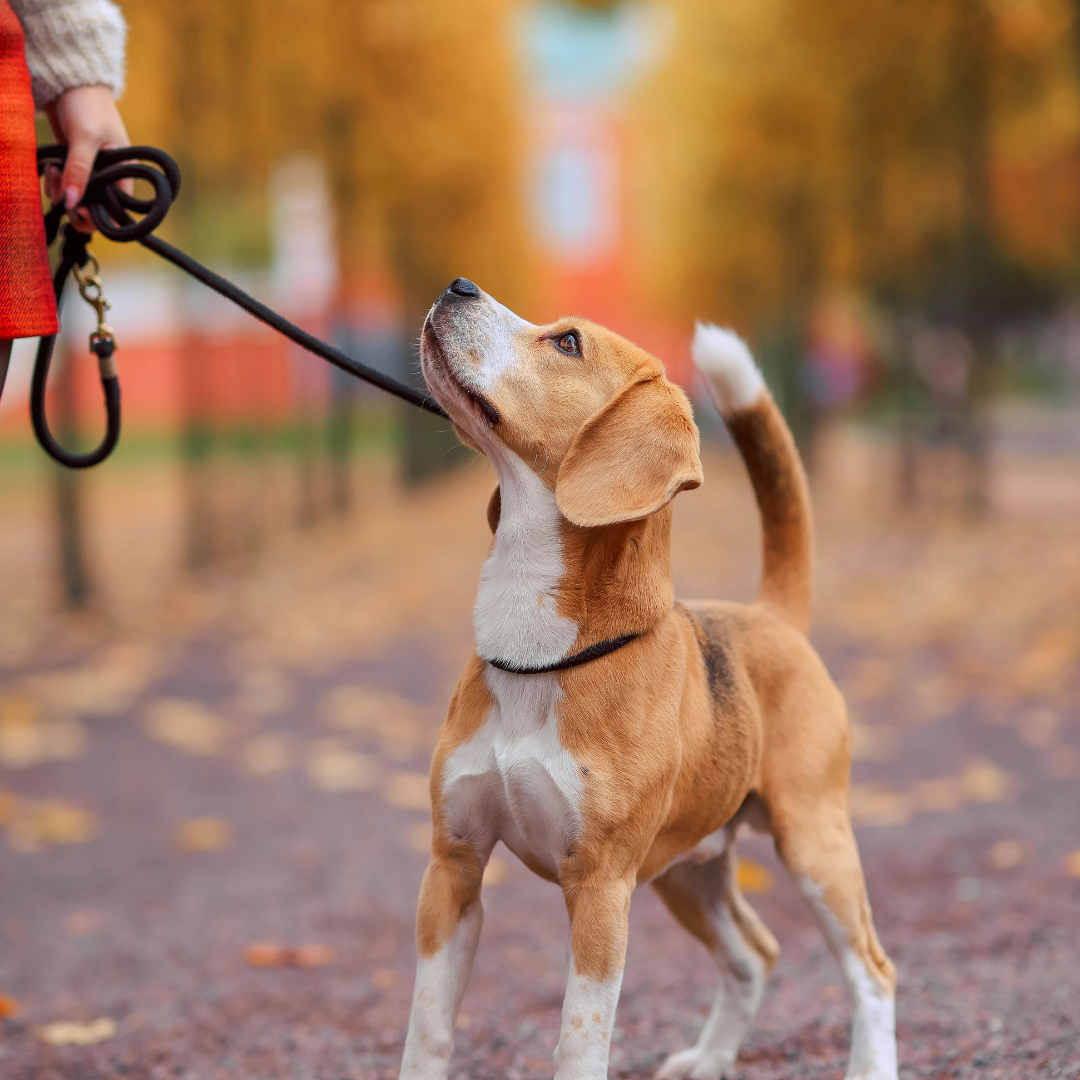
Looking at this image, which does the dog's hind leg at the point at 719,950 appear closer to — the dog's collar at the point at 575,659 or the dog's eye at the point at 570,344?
the dog's collar at the point at 575,659

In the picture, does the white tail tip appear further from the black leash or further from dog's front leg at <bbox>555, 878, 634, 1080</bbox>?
dog's front leg at <bbox>555, 878, 634, 1080</bbox>

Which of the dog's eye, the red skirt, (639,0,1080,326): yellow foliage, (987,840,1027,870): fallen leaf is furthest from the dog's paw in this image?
(639,0,1080,326): yellow foliage

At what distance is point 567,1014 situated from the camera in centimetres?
232

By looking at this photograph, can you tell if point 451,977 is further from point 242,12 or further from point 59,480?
point 242,12

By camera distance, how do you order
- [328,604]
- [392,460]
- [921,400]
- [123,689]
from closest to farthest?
[123,689]
[328,604]
[921,400]
[392,460]

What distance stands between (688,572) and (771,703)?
435 inches

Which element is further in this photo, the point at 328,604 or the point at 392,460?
the point at 392,460

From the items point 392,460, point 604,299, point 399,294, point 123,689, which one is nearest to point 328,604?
point 123,689

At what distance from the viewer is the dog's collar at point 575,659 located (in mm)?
2348

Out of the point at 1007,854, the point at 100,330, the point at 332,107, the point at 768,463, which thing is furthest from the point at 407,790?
the point at 332,107

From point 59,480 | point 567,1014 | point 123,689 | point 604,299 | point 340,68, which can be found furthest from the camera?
point 604,299

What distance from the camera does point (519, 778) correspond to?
7.66 feet

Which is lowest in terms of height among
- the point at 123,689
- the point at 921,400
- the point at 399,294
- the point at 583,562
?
the point at 123,689

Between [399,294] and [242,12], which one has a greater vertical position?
[242,12]
